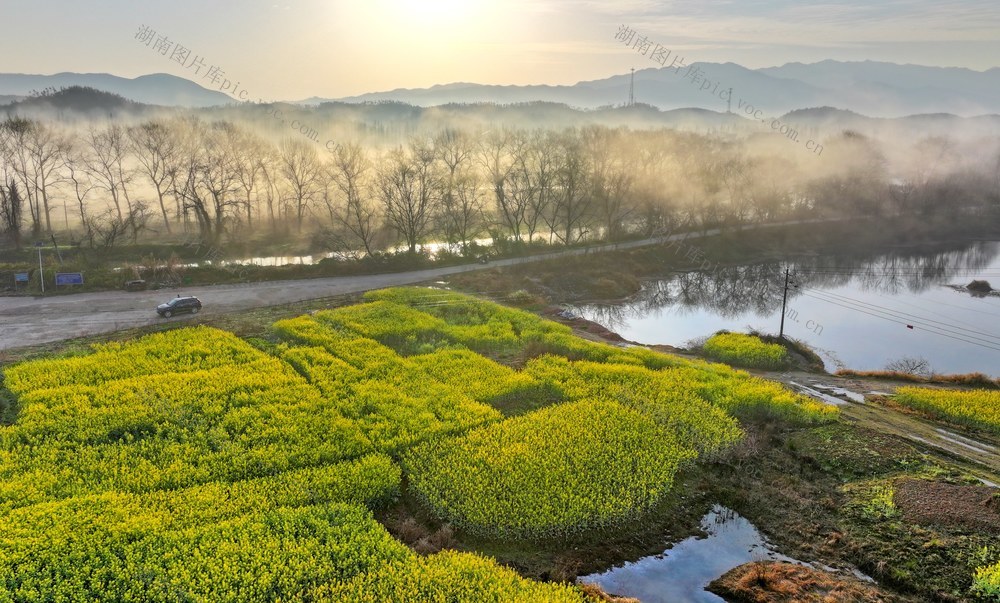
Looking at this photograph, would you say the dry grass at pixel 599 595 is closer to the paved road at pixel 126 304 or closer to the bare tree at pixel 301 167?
the paved road at pixel 126 304

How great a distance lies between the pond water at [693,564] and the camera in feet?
52.0

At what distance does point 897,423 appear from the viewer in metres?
25.8

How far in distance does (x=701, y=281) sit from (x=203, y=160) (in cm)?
6803

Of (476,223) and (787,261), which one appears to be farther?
(476,223)

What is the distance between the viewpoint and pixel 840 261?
69.6m

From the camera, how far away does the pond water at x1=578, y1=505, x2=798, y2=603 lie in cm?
1584

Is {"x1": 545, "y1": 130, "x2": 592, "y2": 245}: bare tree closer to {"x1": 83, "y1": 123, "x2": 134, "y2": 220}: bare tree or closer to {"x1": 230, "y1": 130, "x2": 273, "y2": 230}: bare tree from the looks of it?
{"x1": 230, "y1": 130, "x2": 273, "y2": 230}: bare tree

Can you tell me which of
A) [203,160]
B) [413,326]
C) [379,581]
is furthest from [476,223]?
[379,581]

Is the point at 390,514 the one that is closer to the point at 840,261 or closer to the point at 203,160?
the point at 840,261

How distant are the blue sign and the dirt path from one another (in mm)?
49786

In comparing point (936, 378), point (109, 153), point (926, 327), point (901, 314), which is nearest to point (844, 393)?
point (936, 378)

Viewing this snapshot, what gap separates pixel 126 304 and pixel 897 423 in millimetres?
47377

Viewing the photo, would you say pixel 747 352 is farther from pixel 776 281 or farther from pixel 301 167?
pixel 301 167

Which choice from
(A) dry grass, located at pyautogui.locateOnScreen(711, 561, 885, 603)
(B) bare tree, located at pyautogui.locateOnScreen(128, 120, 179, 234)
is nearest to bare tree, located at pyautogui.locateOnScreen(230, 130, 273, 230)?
(B) bare tree, located at pyautogui.locateOnScreen(128, 120, 179, 234)
